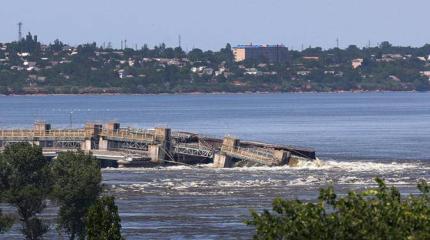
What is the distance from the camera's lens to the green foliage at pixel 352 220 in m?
28.0

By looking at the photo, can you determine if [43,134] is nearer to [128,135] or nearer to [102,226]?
[128,135]

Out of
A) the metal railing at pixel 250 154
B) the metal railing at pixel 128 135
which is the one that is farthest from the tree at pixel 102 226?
the metal railing at pixel 128 135

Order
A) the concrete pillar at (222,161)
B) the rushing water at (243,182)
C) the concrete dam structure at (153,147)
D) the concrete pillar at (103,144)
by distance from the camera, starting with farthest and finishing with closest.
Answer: the concrete pillar at (103,144)
the concrete dam structure at (153,147)
the concrete pillar at (222,161)
the rushing water at (243,182)

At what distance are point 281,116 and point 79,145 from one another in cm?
9866

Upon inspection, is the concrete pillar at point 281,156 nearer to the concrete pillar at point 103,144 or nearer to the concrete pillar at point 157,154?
the concrete pillar at point 157,154

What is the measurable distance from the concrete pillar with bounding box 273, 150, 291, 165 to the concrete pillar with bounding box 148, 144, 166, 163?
689 centimetres

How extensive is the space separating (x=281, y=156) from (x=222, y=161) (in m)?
3.56

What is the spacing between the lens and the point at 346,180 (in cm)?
7738

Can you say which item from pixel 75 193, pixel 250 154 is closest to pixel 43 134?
pixel 250 154

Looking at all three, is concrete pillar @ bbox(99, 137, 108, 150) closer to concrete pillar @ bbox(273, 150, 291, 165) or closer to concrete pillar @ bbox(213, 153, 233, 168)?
concrete pillar @ bbox(213, 153, 233, 168)

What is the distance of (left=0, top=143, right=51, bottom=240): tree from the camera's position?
4922cm

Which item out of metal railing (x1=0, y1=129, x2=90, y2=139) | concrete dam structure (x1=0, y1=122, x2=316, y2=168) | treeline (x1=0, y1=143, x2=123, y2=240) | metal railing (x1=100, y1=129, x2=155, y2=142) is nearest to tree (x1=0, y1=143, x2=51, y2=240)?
treeline (x1=0, y1=143, x2=123, y2=240)

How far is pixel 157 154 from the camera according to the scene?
298ft

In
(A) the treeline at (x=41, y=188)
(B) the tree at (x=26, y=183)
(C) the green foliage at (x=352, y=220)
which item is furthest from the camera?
Result: (A) the treeline at (x=41, y=188)
